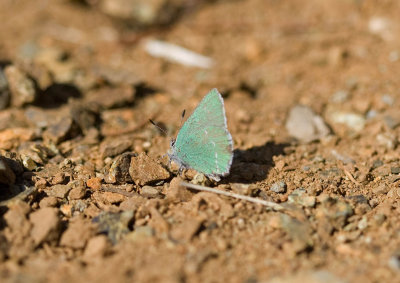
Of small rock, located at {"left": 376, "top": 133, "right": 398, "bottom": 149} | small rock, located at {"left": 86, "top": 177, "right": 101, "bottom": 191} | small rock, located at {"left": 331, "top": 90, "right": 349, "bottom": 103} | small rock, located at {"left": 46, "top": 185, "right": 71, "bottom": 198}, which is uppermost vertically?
small rock, located at {"left": 331, "top": 90, "right": 349, "bottom": 103}

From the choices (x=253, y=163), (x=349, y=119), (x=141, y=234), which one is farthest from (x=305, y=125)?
(x=141, y=234)

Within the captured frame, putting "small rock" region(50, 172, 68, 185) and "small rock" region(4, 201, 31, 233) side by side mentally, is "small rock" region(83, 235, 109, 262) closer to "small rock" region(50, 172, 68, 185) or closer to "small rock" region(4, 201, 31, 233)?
"small rock" region(4, 201, 31, 233)

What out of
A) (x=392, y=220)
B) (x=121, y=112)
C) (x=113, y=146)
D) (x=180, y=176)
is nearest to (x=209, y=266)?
(x=180, y=176)

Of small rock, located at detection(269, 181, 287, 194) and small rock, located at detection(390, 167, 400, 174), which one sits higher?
small rock, located at detection(390, 167, 400, 174)

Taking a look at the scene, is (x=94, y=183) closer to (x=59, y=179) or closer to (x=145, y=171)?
(x=59, y=179)

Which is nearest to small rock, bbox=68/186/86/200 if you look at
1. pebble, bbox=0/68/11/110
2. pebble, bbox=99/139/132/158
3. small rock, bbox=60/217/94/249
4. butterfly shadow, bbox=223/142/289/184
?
small rock, bbox=60/217/94/249
